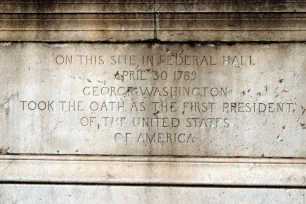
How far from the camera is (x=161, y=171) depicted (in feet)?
15.3

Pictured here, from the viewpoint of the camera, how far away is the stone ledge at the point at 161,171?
15.2ft

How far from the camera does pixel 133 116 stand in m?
4.73

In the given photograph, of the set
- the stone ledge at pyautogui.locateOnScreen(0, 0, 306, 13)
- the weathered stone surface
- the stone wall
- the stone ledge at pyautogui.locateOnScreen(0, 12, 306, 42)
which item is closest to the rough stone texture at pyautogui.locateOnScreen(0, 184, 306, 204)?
the stone wall

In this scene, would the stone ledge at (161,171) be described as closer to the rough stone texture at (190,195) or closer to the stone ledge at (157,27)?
the rough stone texture at (190,195)

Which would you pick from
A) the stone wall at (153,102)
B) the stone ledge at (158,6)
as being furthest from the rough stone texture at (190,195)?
the stone ledge at (158,6)

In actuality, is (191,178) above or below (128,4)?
below

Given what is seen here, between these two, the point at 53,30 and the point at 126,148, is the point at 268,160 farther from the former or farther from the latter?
the point at 53,30

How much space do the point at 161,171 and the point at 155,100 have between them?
612 millimetres

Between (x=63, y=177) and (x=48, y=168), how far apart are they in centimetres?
15

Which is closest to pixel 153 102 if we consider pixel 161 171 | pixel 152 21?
pixel 161 171

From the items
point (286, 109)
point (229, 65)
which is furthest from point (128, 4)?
point (286, 109)

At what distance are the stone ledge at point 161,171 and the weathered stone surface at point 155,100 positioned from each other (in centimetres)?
7

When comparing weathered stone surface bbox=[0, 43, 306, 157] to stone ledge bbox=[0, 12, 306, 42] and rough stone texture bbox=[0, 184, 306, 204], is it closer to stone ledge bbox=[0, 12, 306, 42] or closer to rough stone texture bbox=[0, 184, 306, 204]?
stone ledge bbox=[0, 12, 306, 42]

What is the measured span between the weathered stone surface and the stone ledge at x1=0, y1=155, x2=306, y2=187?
71 mm
